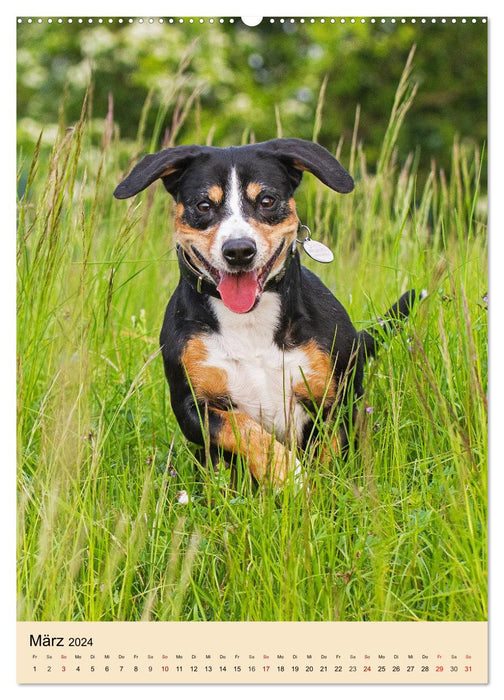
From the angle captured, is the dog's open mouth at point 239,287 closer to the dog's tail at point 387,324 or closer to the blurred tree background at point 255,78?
the dog's tail at point 387,324

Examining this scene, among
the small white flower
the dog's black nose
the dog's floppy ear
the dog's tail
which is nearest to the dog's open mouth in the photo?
the dog's black nose

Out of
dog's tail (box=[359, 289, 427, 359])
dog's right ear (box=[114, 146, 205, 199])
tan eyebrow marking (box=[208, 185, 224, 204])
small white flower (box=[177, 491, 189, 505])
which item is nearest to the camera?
small white flower (box=[177, 491, 189, 505])

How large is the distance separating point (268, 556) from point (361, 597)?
0.31 m

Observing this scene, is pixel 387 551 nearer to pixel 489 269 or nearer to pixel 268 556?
pixel 268 556

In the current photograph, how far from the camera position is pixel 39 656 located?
111 inches

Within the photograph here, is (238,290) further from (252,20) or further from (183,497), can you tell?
(252,20)

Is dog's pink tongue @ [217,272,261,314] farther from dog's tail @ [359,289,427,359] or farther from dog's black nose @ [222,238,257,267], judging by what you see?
dog's tail @ [359,289,427,359]

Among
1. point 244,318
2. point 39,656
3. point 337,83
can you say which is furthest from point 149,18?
point 337,83

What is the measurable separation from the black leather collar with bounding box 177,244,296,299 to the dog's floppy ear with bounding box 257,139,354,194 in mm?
301

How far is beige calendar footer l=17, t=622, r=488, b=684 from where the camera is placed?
106 inches

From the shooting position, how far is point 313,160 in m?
3.32

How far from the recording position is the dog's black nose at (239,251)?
311 cm

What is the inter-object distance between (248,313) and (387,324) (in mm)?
547

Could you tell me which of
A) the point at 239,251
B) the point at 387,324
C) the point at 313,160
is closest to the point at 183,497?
the point at 239,251
